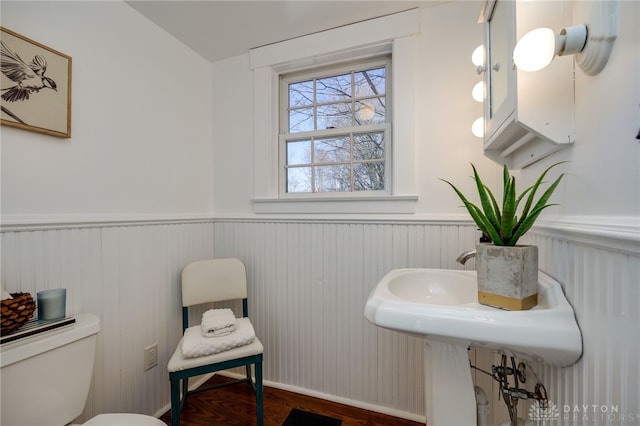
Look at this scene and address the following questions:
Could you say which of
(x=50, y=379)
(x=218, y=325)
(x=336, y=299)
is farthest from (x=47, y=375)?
(x=336, y=299)

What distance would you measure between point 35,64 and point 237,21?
3.12 feet

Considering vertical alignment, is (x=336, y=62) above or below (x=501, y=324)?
above

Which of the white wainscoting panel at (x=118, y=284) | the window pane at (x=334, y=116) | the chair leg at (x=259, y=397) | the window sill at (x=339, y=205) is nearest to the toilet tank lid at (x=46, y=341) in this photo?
the white wainscoting panel at (x=118, y=284)

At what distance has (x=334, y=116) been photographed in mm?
1740

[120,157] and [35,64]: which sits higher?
[35,64]

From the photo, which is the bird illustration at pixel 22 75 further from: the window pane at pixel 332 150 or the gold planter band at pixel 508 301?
the gold planter band at pixel 508 301

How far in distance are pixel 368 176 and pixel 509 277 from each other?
1.08 meters

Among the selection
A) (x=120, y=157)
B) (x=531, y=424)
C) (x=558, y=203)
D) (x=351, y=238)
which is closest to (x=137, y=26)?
(x=120, y=157)

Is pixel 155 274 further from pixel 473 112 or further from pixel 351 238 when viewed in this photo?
pixel 473 112

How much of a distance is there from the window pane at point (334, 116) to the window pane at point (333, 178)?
0.27 meters

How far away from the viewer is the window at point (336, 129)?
5.37ft

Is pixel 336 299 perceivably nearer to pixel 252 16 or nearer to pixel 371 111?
pixel 371 111

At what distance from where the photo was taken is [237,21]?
152 centimetres

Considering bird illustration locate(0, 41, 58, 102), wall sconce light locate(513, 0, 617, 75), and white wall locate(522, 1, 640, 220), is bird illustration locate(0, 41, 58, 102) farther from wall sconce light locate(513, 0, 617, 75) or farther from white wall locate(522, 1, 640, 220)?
white wall locate(522, 1, 640, 220)
